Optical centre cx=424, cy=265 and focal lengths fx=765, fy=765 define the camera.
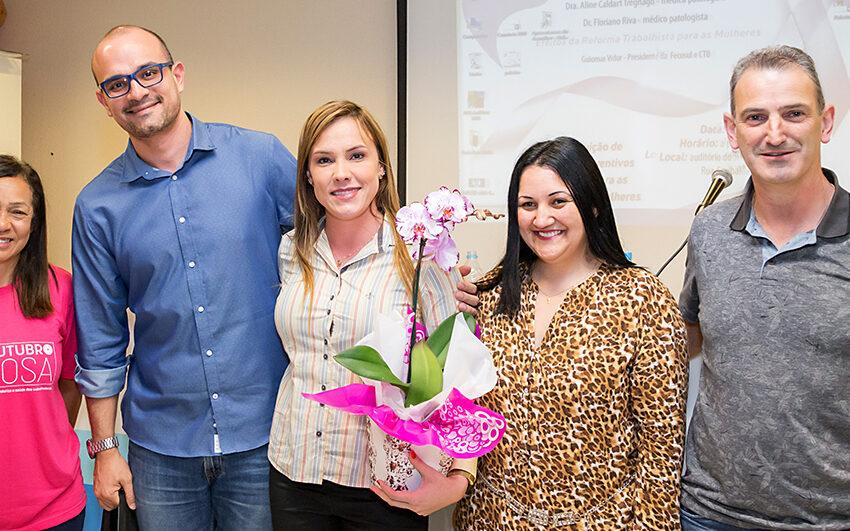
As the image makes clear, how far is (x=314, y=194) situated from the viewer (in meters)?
1.91

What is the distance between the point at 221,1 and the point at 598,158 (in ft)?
5.46

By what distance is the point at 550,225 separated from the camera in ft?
5.46

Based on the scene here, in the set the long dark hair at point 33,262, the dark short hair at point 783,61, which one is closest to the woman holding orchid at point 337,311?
the long dark hair at point 33,262

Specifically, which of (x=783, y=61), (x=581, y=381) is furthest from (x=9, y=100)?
(x=783, y=61)

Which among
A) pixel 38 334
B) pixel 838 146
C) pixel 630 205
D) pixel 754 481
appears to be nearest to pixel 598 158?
pixel 630 205

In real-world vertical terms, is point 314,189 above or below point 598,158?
below

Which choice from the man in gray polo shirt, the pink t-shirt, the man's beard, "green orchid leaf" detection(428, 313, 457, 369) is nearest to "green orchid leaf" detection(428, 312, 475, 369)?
"green orchid leaf" detection(428, 313, 457, 369)

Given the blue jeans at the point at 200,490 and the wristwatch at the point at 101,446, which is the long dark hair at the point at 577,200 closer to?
the blue jeans at the point at 200,490

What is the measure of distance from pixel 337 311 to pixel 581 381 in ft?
1.90

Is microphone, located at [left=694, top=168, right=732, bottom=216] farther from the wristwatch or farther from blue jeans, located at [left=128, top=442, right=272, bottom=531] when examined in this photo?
the wristwatch

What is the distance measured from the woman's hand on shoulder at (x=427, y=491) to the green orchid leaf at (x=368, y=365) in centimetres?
22

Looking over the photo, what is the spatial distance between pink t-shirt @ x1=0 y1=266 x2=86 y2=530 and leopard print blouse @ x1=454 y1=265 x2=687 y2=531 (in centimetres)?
118

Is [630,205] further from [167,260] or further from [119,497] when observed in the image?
[119,497]

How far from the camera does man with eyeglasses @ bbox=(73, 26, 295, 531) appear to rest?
1957 mm
